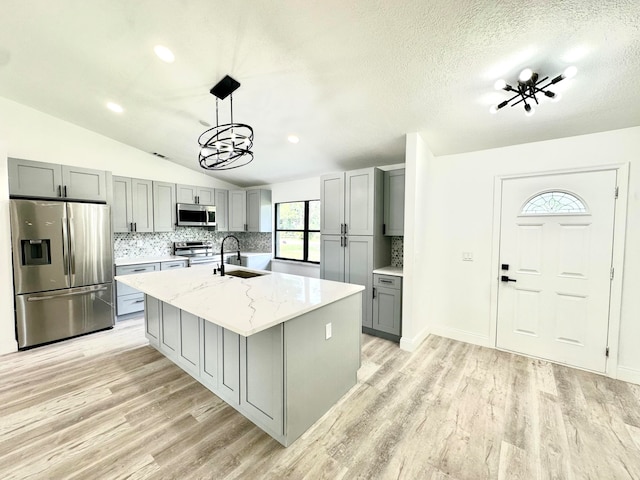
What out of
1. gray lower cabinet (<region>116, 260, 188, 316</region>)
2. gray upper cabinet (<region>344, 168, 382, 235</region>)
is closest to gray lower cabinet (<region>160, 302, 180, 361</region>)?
gray lower cabinet (<region>116, 260, 188, 316</region>)

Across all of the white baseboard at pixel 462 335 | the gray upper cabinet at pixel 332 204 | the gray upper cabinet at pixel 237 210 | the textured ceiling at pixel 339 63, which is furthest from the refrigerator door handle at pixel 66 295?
the white baseboard at pixel 462 335

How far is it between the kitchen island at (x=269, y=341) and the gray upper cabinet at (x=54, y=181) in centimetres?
180

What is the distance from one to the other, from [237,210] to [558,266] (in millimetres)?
5329

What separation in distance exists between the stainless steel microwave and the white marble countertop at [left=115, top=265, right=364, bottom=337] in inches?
85.3

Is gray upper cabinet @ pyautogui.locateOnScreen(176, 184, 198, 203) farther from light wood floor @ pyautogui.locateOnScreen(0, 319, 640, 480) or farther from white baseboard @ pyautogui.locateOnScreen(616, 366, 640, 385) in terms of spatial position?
white baseboard @ pyautogui.locateOnScreen(616, 366, 640, 385)

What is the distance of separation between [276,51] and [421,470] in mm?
3061

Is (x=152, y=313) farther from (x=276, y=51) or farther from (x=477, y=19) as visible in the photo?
(x=477, y=19)

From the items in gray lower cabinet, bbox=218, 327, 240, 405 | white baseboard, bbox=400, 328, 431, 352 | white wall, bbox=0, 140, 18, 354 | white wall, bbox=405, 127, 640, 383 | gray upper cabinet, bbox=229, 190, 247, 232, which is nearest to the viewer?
gray lower cabinet, bbox=218, 327, 240, 405

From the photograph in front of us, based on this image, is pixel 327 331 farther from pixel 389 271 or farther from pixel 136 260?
pixel 136 260

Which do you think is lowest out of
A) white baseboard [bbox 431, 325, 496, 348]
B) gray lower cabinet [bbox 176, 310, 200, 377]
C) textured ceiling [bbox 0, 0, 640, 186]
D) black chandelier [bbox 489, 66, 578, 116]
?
white baseboard [bbox 431, 325, 496, 348]

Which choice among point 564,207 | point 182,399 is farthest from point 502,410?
point 182,399

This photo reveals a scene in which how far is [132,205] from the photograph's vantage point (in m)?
4.31

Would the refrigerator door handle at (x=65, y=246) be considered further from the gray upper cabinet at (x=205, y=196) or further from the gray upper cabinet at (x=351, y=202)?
the gray upper cabinet at (x=351, y=202)

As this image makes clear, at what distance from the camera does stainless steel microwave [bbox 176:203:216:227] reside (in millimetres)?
4875
